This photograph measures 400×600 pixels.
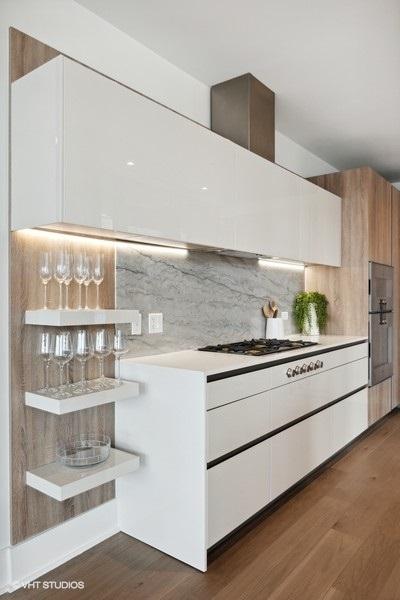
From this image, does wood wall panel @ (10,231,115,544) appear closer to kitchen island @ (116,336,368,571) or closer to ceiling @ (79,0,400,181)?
kitchen island @ (116,336,368,571)

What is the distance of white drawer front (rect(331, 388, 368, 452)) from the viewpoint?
3.17 m

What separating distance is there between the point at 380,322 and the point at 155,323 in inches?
96.9

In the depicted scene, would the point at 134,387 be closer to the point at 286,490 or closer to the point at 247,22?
the point at 286,490

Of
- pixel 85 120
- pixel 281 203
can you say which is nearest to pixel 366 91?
pixel 281 203

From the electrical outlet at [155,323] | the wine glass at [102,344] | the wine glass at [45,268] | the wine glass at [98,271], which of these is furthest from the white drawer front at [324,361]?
the wine glass at [45,268]

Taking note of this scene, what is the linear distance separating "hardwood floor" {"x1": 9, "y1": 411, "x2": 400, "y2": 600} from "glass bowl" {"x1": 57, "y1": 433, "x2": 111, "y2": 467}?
473mm

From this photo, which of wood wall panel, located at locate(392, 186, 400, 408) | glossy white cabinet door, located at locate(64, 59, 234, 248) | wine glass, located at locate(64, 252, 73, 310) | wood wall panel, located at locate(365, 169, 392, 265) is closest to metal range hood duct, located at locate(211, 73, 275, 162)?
glossy white cabinet door, located at locate(64, 59, 234, 248)

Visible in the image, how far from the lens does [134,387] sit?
6.79ft

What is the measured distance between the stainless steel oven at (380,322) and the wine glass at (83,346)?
8.75ft

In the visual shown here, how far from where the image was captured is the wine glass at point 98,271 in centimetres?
208

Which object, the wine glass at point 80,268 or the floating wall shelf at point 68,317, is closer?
the floating wall shelf at point 68,317

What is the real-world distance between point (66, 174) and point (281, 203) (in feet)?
5.75

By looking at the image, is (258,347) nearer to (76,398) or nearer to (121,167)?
(76,398)

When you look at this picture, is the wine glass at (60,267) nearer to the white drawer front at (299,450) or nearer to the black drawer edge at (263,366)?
the black drawer edge at (263,366)
